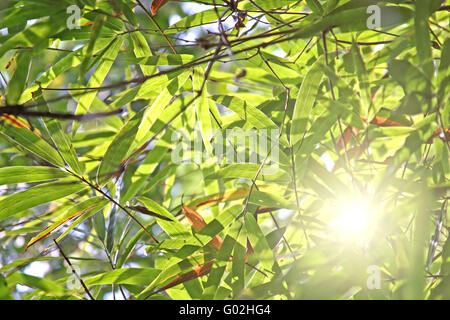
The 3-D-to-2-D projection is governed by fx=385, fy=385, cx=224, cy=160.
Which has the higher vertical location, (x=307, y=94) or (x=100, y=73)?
(x=100, y=73)

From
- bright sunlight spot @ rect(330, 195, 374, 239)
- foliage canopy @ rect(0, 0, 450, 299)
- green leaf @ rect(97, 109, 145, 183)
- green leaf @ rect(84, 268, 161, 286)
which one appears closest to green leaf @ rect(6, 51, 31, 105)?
foliage canopy @ rect(0, 0, 450, 299)

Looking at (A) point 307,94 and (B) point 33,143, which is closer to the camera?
(A) point 307,94

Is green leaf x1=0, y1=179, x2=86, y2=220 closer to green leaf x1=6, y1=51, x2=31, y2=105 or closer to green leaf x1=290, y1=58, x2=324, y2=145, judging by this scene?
green leaf x1=6, y1=51, x2=31, y2=105

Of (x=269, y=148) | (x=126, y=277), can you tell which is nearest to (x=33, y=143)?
(x=126, y=277)

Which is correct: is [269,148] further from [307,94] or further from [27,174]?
[27,174]

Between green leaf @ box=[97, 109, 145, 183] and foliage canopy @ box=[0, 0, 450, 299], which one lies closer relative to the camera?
foliage canopy @ box=[0, 0, 450, 299]

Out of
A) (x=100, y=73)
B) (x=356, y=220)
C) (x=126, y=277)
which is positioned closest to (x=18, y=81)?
(x=100, y=73)

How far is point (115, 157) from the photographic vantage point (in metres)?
0.52

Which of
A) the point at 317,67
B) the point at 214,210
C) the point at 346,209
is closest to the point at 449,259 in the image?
the point at 346,209

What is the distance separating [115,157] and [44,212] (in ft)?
0.97

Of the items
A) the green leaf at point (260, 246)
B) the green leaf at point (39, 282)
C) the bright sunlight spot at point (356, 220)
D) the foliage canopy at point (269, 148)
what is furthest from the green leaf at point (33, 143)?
the bright sunlight spot at point (356, 220)

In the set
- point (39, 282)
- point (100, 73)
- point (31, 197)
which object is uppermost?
point (100, 73)

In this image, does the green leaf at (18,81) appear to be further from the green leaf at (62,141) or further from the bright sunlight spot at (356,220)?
the bright sunlight spot at (356,220)
